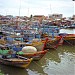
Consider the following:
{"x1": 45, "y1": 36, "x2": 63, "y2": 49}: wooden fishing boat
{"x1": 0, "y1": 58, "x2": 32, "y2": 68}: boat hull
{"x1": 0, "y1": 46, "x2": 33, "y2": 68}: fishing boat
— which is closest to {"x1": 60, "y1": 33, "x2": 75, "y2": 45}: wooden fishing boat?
{"x1": 45, "y1": 36, "x2": 63, "y2": 49}: wooden fishing boat

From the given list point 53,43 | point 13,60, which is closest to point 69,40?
point 53,43

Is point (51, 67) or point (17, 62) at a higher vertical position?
point (17, 62)

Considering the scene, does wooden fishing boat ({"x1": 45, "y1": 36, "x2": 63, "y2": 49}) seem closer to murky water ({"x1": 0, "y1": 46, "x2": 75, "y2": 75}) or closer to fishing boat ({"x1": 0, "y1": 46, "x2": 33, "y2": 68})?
murky water ({"x1": 0, "y1": 46, "x2": 75, "y2": 75})

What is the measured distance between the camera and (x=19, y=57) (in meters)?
15.2

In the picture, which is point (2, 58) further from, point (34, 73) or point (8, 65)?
point (34, 73)

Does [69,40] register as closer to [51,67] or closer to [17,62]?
[51,67]

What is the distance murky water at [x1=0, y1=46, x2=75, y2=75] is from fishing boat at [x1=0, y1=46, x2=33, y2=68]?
34cm

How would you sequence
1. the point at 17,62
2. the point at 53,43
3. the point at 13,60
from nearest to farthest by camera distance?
1. the point at 17,62
2. the point at 13,60
3. the point at 53,43

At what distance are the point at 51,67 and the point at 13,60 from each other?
3098 mm

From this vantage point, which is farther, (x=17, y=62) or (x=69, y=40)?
(x=69, y=40)

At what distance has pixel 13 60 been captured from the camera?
14.5 metres

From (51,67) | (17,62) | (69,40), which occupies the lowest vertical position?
(51,67)

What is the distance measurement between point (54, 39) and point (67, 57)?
365 cm

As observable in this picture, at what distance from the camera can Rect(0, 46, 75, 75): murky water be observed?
47.4 ft
